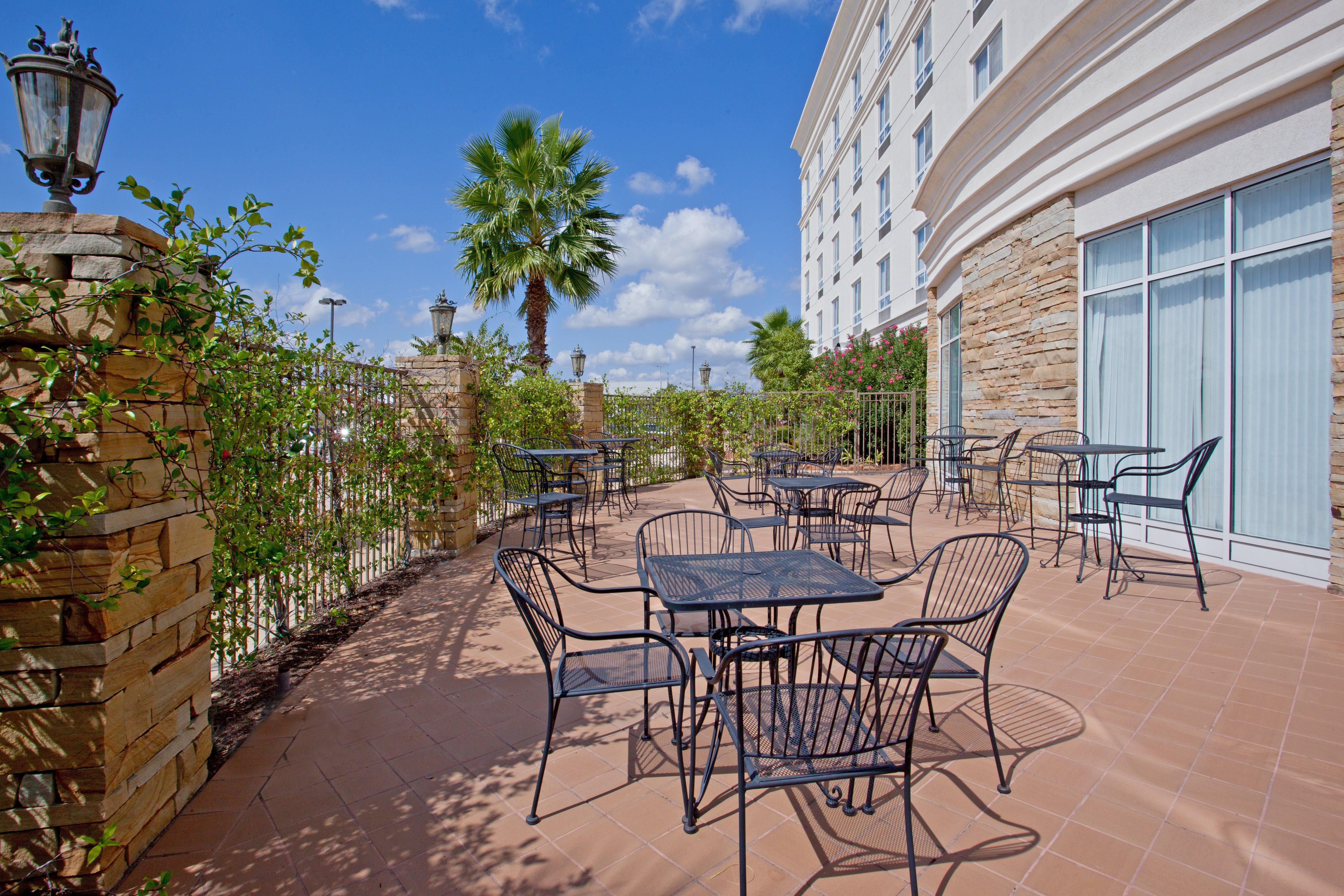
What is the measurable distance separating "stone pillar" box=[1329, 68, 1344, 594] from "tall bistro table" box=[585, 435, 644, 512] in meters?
6.09

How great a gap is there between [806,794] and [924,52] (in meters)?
16.8

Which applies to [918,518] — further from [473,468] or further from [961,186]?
[473,468]

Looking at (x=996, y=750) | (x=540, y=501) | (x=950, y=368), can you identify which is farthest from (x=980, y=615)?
(x=950, y=368)

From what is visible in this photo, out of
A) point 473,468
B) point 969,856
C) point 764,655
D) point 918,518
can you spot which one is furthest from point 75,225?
point 918,518

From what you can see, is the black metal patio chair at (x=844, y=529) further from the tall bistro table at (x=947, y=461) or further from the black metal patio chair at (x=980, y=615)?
the tall bistro table at (x=947, y=461)

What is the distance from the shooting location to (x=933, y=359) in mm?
10492

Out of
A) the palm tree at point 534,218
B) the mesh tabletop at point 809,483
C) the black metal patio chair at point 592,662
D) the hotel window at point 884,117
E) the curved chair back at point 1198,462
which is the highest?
the hotel window at point 884,117

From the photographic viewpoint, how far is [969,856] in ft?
5.94

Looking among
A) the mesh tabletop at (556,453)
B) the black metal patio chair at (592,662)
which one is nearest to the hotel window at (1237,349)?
the black metal patio chair at (592,662)

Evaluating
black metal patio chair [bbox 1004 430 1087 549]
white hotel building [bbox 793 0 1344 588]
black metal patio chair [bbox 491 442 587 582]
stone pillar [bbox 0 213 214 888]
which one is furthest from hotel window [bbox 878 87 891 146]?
stone pillar [bbox 0 213 214 888]

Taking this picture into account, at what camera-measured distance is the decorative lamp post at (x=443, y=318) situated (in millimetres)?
6402

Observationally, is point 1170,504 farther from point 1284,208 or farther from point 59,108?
point 59,108

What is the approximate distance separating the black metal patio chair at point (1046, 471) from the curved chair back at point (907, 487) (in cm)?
115

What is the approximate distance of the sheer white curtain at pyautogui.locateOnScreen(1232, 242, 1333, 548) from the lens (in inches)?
169
